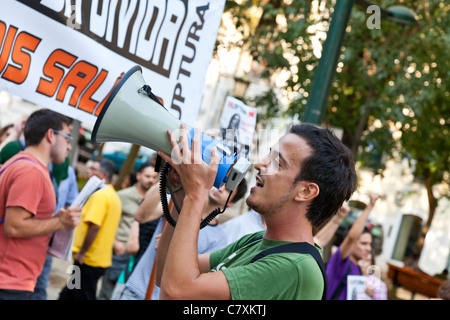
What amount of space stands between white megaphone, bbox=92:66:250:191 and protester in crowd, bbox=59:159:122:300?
3272mm

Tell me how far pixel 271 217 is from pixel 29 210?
191 centimetres

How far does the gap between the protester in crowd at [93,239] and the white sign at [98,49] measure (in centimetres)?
206

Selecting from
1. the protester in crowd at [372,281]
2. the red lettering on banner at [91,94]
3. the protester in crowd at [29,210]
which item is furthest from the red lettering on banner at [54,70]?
the protester in crowd at [372,281]

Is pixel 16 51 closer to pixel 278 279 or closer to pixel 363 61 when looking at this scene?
pixel 278 279

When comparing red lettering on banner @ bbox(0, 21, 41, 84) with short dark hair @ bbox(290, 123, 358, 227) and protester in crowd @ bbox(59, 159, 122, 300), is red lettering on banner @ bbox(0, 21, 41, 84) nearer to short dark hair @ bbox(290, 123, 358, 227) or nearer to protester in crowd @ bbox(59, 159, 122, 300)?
short dark hair @ bbox(290, 123, 358, 227)

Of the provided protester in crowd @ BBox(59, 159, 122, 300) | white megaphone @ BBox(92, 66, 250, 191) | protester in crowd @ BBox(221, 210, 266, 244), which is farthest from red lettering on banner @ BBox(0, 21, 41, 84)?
protester in crowd @ BBox(59, 159, 122, 300)

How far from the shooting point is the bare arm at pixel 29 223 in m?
3.49

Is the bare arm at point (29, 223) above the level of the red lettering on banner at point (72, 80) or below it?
below

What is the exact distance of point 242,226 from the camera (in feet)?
14.1

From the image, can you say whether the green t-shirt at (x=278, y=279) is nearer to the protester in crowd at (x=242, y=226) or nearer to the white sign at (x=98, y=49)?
the white sign at (x=98, y=49)

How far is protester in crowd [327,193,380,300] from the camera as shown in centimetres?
490

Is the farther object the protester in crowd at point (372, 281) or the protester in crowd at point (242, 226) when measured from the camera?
the protester in crowd at point (372, 281)

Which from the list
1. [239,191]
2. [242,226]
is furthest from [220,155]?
[239,191]

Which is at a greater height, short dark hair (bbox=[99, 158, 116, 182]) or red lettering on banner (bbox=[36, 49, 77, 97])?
red lettering on banner (bbox=[36, 49, 77, 97])
